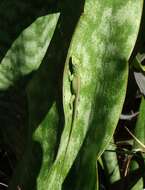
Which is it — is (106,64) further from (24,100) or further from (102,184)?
(102,184)

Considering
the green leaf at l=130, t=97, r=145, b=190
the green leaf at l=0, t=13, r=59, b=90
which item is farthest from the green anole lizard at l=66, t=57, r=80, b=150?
the green leaf at l=130, t=97, r=145, b=190

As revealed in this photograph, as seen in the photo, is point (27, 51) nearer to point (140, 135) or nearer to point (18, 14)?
point (18, 14)

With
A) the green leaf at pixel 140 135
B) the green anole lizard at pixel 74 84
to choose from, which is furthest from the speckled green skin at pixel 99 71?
the green leaf at pixel 140 135

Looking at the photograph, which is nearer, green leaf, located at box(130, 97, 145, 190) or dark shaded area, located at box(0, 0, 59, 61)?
dark shaded area, located at box(0, 0, 59, 61)

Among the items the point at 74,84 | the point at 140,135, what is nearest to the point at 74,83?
the point at 74,84

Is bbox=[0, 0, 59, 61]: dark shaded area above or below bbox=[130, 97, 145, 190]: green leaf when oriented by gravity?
above

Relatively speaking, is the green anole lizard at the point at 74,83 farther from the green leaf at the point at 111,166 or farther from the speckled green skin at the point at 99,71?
the green leaf at the point at 111,166

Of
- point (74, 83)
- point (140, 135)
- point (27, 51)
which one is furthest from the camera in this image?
point (140, 135)

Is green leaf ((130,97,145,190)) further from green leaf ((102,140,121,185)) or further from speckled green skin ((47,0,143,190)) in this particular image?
speckled green skin ((47,0,143,190))
